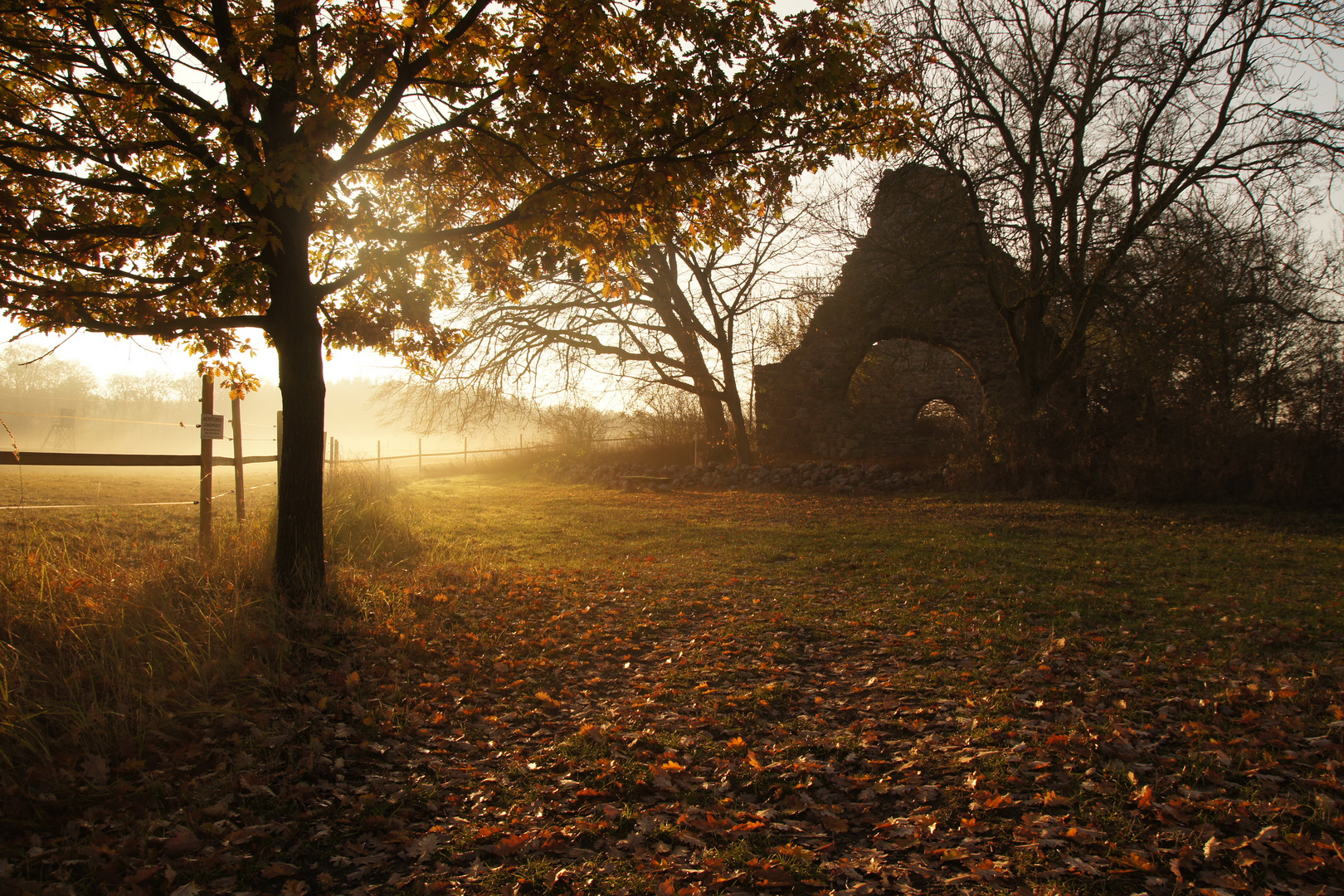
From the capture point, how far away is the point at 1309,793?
3.15 m

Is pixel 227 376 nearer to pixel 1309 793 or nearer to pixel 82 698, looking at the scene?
pixel 82 698

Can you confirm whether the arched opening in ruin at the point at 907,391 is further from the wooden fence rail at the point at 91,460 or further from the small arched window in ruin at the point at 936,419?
the wooden fence rail at the point at 91,460

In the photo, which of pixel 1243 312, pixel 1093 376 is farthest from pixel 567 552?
→ pixel 1243 312

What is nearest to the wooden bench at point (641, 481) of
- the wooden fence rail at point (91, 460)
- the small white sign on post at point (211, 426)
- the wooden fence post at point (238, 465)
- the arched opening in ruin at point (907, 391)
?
the arched opening in ruin at point (907, 391)

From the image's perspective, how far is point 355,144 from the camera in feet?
17.8

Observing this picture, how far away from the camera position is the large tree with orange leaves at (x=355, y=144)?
465 centimetres

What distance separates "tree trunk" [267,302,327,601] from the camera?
549 centimetres

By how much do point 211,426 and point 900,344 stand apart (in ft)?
57.8

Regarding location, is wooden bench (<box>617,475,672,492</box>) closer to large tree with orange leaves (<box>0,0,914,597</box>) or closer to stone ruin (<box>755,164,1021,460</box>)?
stone ruin (<box>755,164,1021,460</box>)

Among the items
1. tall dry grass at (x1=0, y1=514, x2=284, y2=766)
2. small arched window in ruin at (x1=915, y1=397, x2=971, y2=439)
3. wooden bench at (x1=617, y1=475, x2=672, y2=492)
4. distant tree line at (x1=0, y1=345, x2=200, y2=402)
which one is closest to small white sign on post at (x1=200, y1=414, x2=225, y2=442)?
tall dry grass at (x1=0, y1=514, x2=284, y2=766)

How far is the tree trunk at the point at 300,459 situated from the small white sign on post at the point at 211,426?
2.41 metres

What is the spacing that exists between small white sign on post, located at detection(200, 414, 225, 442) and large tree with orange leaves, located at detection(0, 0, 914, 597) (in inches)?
50.7

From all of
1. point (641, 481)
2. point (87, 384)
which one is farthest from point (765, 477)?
point (87, 384)

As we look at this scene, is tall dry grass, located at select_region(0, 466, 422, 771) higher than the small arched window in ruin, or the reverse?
the small arched window in ruin
